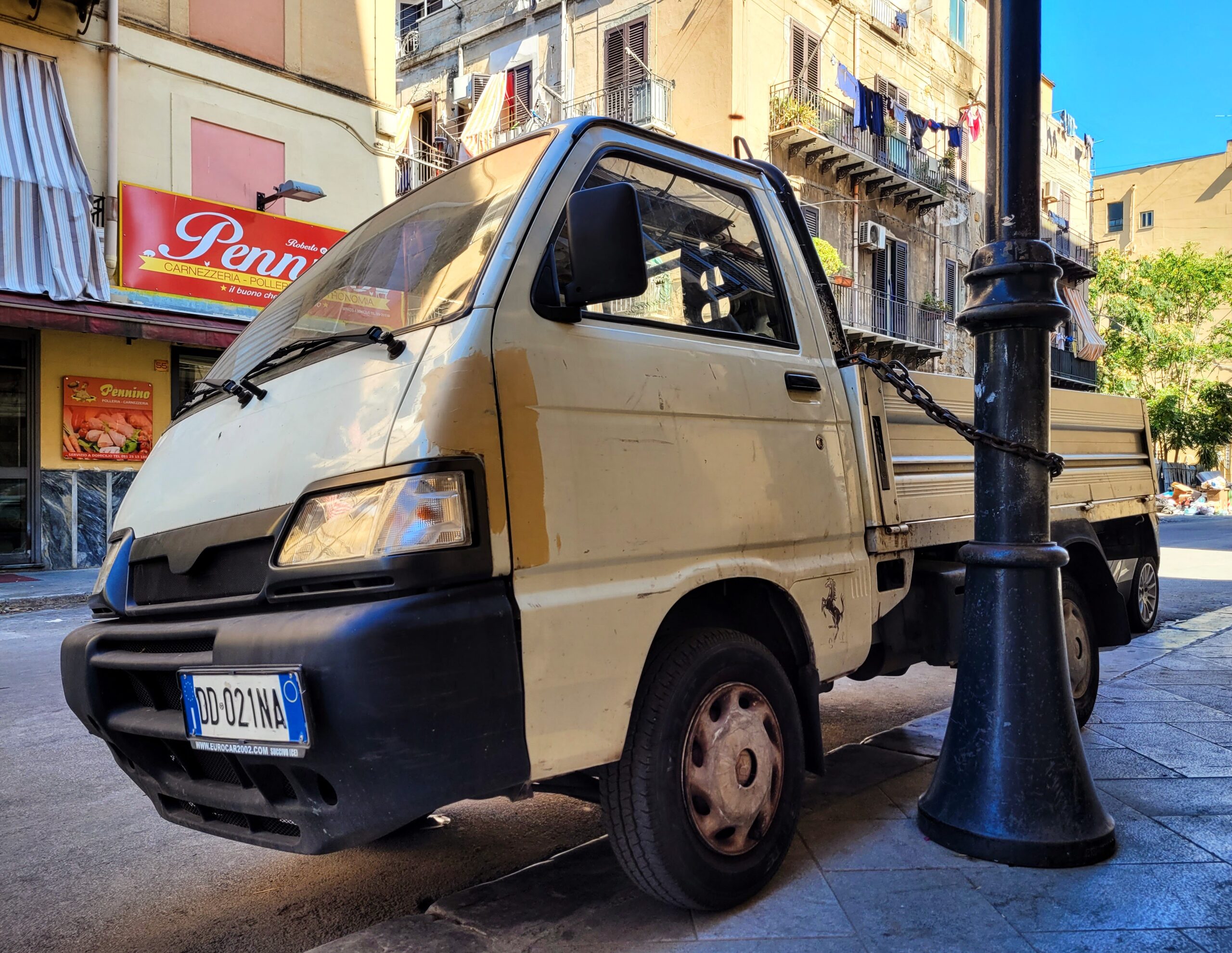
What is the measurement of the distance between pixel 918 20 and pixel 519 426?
27846 millimetres

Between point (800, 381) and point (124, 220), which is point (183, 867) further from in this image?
point (124, 220)

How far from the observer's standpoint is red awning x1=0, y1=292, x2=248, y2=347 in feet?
36.5

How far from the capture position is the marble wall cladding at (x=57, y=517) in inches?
492

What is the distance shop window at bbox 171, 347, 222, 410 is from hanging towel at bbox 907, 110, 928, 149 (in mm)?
17667

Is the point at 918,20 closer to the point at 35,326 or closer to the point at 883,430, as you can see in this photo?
the point at 35,326

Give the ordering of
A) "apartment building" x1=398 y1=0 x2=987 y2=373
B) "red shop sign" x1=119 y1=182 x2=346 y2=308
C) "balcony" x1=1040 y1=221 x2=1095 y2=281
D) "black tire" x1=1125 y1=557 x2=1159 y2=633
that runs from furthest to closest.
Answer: "balcony" x1=1040 y1=221 x2=1095 y2=281 → "apartment building" x1=398 y1=0 x2=987 y2=373 → "red shop sign" x1=119 y1=182 x2=346 y2=308 → "black tire" x1=1125 y1=557 x2=1159 y2=633

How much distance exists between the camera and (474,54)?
23484mm

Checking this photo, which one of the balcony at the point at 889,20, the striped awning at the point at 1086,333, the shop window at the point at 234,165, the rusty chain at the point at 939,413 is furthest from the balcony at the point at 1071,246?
the rusty chain at the point at 939,413

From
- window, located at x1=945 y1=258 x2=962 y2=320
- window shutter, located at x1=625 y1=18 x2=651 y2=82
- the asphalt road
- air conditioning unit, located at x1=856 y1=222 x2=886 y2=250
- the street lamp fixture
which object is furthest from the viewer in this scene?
window, located at x1=945 y1=258 x2=962 y2=320

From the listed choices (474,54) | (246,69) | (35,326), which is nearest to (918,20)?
(474,54)

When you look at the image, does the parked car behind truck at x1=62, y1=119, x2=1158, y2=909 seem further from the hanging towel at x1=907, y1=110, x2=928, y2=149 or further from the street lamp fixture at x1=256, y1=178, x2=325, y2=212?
the hanging towel at x1=907, y1=110, x2=928, y2=149

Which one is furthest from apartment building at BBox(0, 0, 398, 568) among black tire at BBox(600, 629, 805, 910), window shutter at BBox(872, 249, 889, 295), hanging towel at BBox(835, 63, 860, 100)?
window shutter at BBox(872, 249, 889, 295)

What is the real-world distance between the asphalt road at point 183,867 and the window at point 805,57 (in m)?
20.1

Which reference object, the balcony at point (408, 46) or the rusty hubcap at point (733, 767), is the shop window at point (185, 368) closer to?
the rusty hubcap at point (733, 767)
